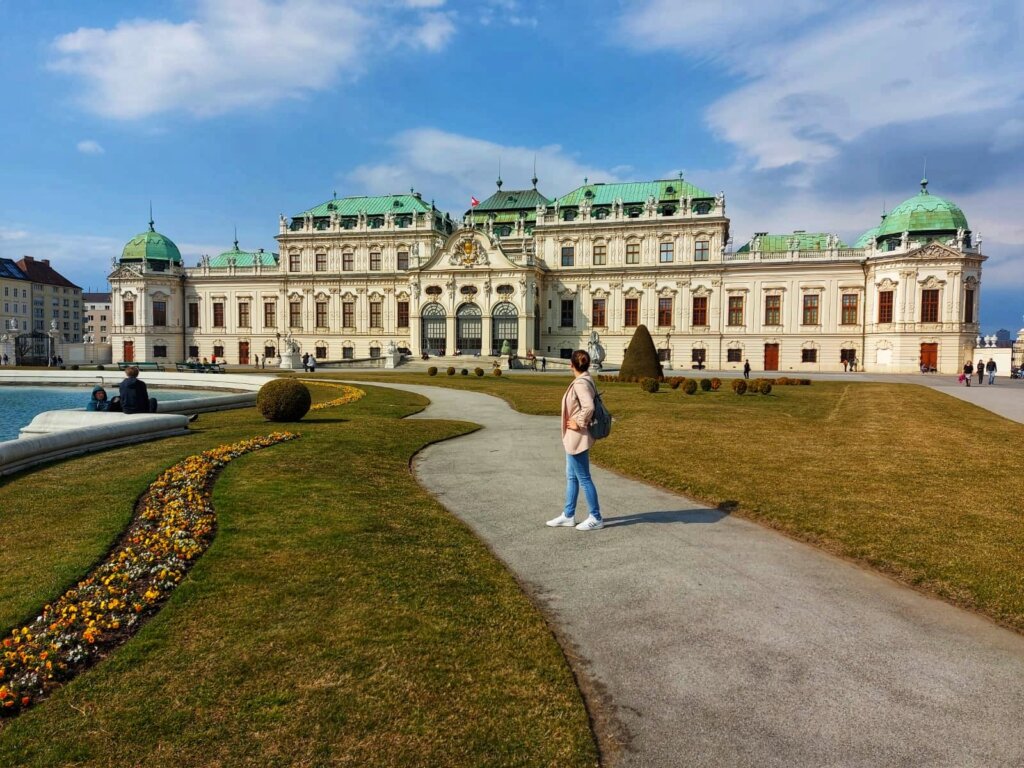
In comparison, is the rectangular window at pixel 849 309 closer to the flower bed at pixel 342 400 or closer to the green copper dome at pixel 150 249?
the flower bed at pixel 342 400

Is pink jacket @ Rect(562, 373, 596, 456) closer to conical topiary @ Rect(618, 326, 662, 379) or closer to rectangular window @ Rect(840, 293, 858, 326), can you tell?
conical topiary @ Rect(618, 326, 662, 379)

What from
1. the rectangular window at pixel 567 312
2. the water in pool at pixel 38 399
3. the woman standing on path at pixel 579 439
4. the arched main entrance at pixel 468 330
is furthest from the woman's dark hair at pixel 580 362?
the rectangular window at pixel 567 312

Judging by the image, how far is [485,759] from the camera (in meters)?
4.06

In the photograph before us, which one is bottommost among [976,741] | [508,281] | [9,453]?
[976,741]

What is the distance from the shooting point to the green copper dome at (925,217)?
6019cm

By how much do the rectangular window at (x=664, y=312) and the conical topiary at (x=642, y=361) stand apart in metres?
28.9

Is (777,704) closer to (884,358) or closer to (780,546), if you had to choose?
(780,546)

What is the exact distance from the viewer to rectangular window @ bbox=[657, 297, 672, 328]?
225 ft

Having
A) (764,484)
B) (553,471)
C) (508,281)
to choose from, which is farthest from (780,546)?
(508,281)

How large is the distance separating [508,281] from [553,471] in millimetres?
56095

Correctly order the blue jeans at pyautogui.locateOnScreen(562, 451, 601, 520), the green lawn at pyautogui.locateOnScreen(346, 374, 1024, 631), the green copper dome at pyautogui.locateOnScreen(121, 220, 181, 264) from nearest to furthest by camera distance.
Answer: the green lawn at pyautogui.locateOnScreen(346, 374, 1024, 631), the blue jeans at pyautogui.locateOnScreen(562, 451, 601, 520), the green copper dome at pyautogui.locateOnScreen(121, 220, 181, 264)

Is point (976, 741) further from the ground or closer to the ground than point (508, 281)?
closer to the ground

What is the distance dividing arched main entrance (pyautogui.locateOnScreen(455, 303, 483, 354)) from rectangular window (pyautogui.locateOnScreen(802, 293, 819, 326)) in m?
33.6

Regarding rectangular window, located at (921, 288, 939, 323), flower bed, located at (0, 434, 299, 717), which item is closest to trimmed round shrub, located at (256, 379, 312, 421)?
flower bed, located at (0, 434, 299, 717)
